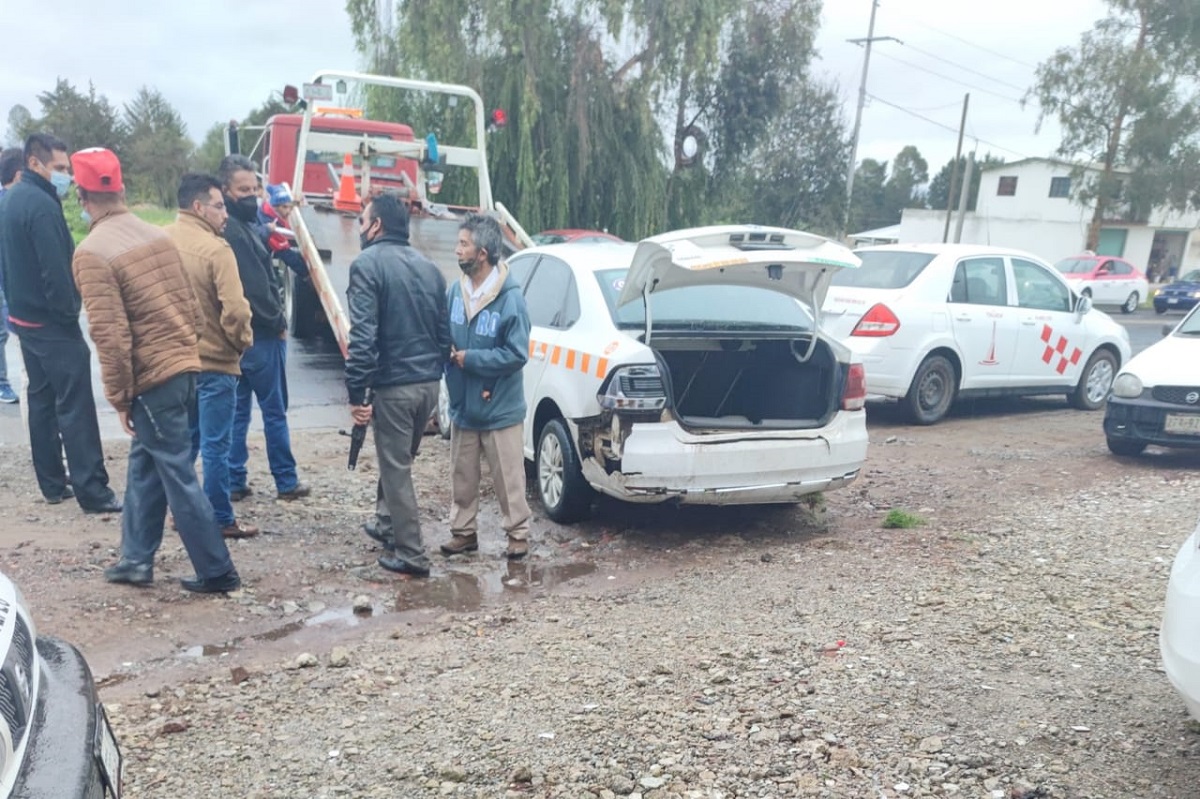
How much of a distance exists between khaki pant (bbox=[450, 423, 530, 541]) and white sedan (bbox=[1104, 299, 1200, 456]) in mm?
4973

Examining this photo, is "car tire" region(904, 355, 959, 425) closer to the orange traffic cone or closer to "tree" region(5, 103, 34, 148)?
the orange traffic cone

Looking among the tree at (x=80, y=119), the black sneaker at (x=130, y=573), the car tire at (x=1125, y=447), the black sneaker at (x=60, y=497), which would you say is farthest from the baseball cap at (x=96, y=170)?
the tree at (x=80, y=119)

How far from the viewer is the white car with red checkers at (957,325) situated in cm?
872

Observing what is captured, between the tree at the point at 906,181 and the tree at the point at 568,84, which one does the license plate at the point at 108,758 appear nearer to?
the tree at the point at 568,84

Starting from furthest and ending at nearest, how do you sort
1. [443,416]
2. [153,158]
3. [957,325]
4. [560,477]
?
[153,158] → [957,325] → [443,416] → [560,477]

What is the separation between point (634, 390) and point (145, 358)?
244 cm

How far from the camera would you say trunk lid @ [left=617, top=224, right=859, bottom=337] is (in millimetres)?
5098

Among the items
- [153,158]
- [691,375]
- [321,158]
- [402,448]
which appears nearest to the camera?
[402,448]

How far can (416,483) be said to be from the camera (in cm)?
676

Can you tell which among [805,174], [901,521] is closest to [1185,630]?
[901,521]

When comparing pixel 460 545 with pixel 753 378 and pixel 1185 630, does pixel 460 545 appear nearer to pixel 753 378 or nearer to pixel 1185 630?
pixel 753 378

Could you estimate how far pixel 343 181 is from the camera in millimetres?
10992

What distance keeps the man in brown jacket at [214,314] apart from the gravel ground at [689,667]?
54 centimetres

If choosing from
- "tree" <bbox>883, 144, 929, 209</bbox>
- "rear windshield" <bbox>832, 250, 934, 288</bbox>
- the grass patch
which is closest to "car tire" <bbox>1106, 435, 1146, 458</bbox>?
"rear windshield" <bbox>832, 250, 934, 288</bbox>
